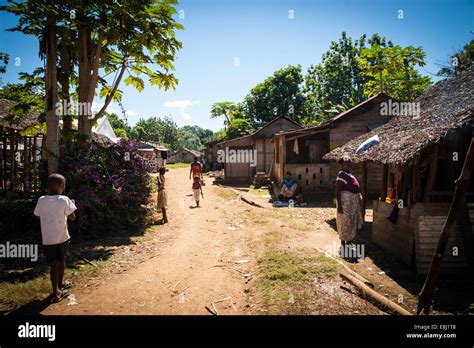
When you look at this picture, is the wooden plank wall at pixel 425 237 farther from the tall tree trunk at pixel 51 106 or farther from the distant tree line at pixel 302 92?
the distant tree line at pixel 302 92

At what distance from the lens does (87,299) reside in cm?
462

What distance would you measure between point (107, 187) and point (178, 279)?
13.8ft

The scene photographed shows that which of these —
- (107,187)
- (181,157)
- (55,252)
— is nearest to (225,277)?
(55,252)

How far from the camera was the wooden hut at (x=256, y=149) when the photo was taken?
23172 millimetres

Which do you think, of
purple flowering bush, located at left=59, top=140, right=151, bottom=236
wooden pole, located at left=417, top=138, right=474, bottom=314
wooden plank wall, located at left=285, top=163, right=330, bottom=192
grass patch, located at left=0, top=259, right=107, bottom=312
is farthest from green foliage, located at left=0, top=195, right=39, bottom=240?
wooden plank wall, located at left=285, top=163, right=330, bottom=192

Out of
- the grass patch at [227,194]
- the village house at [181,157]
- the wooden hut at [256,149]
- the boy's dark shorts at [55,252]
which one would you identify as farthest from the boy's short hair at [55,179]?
the village house at [181,157]

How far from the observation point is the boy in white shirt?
14.2 ft

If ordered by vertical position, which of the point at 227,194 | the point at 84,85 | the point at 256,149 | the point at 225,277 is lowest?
the point at 225,277

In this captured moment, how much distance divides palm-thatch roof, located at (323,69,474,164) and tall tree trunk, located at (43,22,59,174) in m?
9.15

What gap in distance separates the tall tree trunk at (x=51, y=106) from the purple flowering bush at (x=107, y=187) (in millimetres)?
271

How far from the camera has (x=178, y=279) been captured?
5.52 meters

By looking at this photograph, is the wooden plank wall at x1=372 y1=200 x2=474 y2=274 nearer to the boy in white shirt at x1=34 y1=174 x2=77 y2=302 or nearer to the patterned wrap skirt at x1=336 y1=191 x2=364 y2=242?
the patterned wrap skirt at x1=336 y1=191 x2=364 y2=242

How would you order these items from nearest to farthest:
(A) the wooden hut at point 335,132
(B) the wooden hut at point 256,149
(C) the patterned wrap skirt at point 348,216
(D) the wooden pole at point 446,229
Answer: (D) the wooden pole at point 446,229 → (C) the patterned wrap skirt at point 348,216 → (A) the wooden hut at point 335,132 → (B) the wooden hut at point 256,149

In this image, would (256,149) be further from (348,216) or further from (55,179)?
(55,179)
